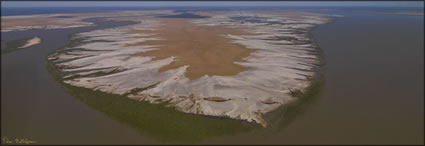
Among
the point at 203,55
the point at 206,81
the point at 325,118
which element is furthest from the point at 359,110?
the point at 203,55

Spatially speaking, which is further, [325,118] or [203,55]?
[203,55]

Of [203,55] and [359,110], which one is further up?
[203,55]

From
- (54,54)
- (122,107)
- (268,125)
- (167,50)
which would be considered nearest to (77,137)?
(122,107)

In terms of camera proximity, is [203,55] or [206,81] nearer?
[206,81]

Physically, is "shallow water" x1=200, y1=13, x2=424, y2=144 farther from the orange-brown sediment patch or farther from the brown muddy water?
the orange-brown sediment patch

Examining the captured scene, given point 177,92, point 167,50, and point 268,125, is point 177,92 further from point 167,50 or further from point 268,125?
point 167,50

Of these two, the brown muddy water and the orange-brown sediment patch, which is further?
the orange-brown sediment patch

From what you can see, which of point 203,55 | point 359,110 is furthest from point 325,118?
point 203,55

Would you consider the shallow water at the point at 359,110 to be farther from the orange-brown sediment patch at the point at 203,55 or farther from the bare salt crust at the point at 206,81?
the orange-brown sediment patch at the point at 203,55

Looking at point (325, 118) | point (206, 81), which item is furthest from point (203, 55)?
point (325, 118)

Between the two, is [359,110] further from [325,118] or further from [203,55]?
[203,55]

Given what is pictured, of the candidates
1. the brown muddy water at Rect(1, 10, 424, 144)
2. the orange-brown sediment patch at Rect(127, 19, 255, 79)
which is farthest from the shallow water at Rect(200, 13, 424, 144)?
the orange-brown sediment patch at Rect(127, 19, 255, 79)
